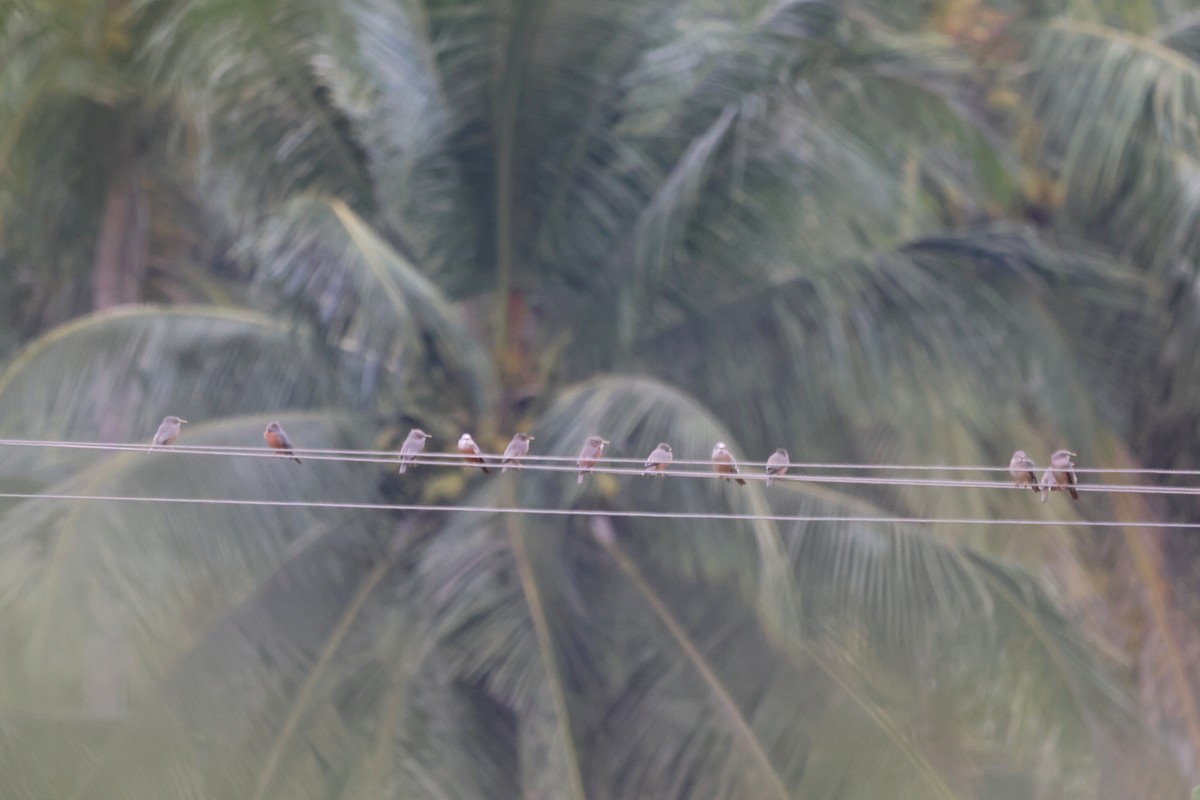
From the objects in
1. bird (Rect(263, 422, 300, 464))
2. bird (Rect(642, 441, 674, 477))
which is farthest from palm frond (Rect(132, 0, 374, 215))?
bird (Rect(642, 441, 674, 477))

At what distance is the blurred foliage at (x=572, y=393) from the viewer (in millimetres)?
8320

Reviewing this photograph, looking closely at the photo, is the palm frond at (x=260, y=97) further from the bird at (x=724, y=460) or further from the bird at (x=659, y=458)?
the bird at (x=724, y=460)

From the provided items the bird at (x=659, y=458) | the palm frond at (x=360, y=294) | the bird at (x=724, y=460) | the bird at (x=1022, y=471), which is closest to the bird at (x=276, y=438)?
the palm frond at (x=360, y=294)

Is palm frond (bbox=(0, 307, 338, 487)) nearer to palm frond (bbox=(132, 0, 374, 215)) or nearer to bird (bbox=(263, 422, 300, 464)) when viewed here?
palm frond (bbox=(132, 0, 374, 215))

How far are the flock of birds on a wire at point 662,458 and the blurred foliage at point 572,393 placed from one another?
21.5 inches

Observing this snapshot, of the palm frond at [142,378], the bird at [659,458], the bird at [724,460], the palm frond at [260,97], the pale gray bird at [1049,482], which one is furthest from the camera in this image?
the palm frond at [260,97]

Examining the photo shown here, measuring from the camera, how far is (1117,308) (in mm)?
10273

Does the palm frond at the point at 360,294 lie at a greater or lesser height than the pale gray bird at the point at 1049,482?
greater

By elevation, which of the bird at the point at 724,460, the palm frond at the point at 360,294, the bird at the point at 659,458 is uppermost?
the palm frond at the point at 360,294

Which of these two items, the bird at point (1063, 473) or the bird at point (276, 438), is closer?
the bird at point (1063, 473)

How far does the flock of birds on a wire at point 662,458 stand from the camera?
680 centimetres

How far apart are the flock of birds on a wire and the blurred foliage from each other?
0.55 meters

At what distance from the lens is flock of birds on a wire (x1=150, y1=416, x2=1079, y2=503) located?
680 centimetres

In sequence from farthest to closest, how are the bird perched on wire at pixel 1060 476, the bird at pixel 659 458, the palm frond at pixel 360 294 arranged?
the palm frond at pixel 360 294 < the bird at pixel 659 458 < the bird perched on wire at pixel 1060 476
